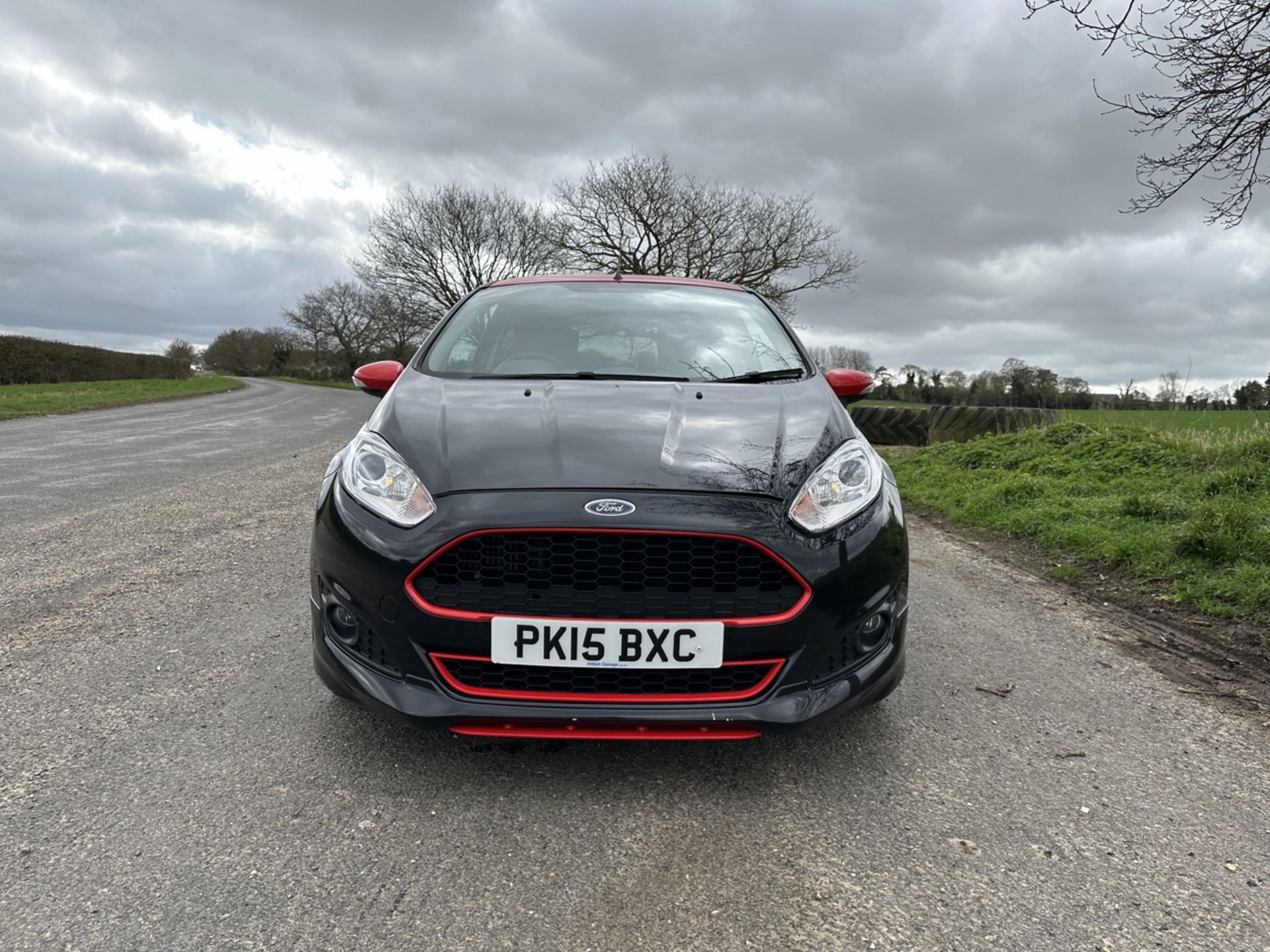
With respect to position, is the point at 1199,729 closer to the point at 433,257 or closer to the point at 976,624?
the point at 976,624

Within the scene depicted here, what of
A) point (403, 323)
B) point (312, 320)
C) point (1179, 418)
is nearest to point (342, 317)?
point (312, 320)

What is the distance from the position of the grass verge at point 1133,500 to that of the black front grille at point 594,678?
116 inches

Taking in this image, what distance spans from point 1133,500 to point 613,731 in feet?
16.2

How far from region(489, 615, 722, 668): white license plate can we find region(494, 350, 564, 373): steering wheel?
4.08 ft

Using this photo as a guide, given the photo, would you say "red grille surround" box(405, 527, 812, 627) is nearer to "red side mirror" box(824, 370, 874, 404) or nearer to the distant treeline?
"red side mirror" box(824, 370, 874, 404)

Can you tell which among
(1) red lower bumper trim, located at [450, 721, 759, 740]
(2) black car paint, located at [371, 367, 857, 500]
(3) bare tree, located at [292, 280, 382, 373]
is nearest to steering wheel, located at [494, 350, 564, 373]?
(2) black car paint, located at [371, 367, 857, 500]

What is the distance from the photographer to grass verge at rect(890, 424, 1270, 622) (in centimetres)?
405

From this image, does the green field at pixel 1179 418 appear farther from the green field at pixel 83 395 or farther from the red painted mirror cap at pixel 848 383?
the green field at pixel 83 395

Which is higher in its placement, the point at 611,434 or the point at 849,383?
the point at 849,383

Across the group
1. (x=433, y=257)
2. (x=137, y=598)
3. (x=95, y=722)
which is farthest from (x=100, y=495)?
(x=433, y=257)

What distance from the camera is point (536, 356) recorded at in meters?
2.98

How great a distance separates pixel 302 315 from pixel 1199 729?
63149 millimetres

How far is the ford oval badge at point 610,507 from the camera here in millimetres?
1904

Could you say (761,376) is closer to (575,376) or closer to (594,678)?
(575,376)
